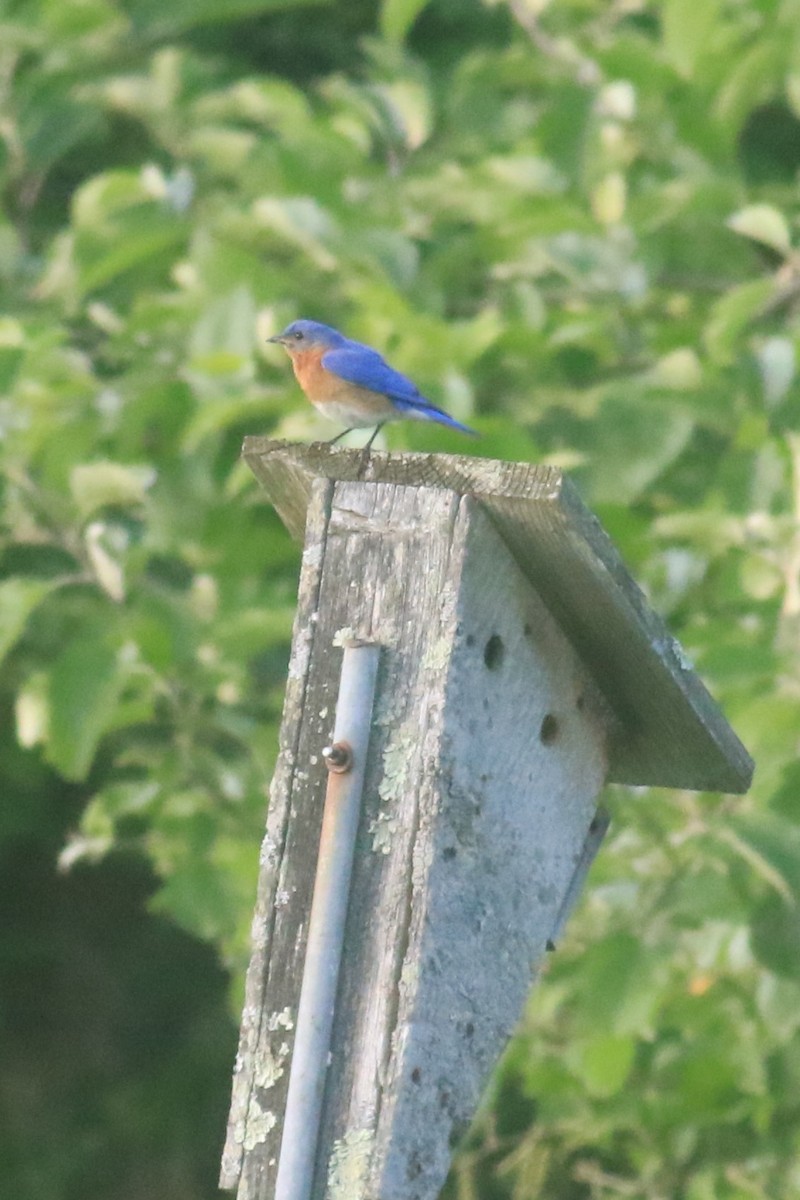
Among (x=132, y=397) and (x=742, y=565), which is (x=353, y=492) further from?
(x=132, y=397)

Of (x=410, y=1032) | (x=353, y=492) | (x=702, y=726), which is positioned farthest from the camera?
(x=702, y=726)

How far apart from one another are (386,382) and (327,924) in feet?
4.30

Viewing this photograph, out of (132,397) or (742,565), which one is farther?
(132,397)

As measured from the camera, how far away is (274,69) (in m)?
6.73

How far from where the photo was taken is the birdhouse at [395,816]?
2.23 metres

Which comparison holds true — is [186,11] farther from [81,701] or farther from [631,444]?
[81,701]

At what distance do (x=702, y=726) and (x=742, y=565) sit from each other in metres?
1.58

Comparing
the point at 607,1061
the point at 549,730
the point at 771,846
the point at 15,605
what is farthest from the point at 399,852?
the point at 607,1061

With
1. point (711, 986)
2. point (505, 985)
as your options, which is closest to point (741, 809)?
point (711, 986)

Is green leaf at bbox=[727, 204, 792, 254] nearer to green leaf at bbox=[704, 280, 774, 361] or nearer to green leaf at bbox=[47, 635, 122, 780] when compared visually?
green leaf at bbox=[704, 280, 774, 361]

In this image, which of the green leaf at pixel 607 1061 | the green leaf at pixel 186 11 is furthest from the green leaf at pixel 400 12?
the green leaf at pixel 607 1061

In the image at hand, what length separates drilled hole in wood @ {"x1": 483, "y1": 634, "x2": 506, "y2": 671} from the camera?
240 cm

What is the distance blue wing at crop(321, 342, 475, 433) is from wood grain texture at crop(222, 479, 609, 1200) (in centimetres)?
93

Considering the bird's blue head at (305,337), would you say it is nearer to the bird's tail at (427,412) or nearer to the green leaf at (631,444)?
the bird's tail at (427,412)
